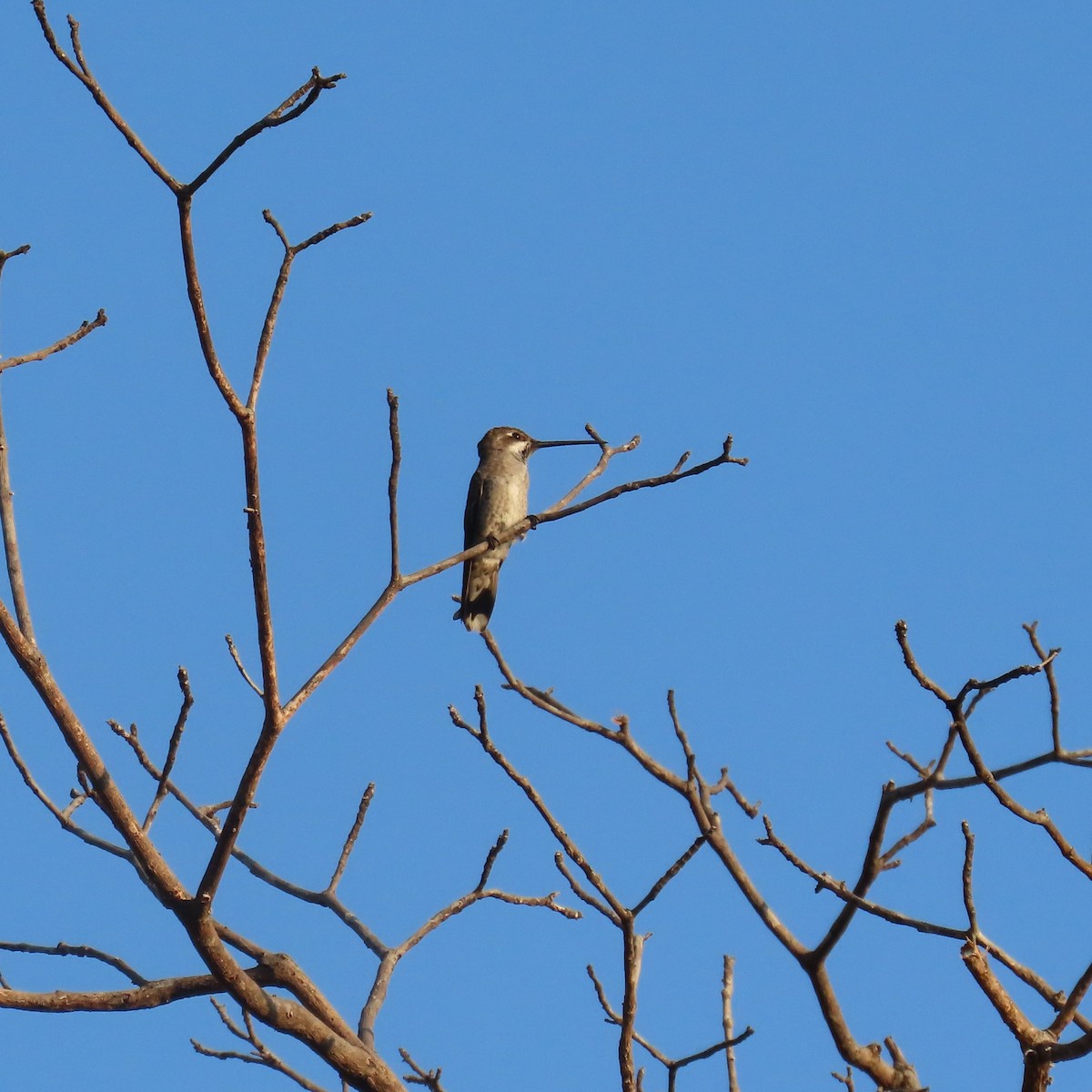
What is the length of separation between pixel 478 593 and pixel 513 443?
134 cm

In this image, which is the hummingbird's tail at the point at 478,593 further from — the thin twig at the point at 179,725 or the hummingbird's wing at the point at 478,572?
the thin twig at the point at 179,725

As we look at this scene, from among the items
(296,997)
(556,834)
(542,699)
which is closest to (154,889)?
(296,997)

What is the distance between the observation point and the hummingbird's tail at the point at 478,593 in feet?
37.9

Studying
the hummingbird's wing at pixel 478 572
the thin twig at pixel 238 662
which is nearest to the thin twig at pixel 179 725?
the thin twig at pixel 238 662

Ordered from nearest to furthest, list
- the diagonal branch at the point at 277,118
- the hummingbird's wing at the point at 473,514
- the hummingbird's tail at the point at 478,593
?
the diagonal branch at the point at 277,118 < the hummingbird's tail at the point at 478,593 < the hummingbird's wing at the point at 473,514

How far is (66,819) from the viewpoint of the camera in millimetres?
5023

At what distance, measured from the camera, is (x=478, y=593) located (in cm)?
1175

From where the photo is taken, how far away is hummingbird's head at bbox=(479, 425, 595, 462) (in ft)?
39.7

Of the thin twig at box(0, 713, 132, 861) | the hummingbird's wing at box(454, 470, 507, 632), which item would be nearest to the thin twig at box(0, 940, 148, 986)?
the thin twig at box(0, 713, 132, 861)

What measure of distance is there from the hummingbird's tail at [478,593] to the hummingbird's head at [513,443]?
1.04 metres

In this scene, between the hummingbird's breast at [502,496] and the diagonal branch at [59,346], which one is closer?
the diagonal branch at [59,346]

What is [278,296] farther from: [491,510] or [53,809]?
[491,510]

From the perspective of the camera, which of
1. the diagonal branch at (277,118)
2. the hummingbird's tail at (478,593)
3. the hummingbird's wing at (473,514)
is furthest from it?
the hummingbird's wing at (473,514)

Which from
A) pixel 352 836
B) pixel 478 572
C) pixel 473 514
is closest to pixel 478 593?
pixel 478 572
